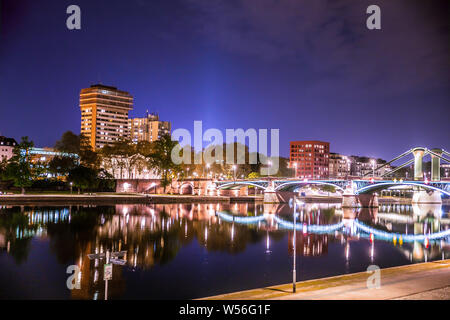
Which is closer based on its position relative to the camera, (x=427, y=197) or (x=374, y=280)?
(x=374, y=280)

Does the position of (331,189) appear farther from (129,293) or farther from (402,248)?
(129,293)

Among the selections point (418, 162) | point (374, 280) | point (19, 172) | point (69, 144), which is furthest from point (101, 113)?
point (374, 280)

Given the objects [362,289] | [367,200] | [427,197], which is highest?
[362,289]

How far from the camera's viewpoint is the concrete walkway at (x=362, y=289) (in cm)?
1397

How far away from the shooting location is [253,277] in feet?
81.1

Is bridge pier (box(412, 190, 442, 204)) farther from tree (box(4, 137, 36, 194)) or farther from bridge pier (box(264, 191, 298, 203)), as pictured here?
tree (box(4, 137, 36, 194))

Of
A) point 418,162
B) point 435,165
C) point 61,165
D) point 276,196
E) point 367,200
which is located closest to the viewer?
point 367,200

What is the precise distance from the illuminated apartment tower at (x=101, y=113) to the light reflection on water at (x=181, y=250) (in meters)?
138

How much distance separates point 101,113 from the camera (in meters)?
192

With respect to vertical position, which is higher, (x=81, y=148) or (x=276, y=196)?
(x=81, y=148)

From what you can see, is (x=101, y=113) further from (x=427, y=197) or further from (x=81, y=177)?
(x=427, y=197)

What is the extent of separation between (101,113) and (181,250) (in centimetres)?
16953

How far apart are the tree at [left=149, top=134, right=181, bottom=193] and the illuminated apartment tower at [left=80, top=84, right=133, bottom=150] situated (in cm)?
9737
